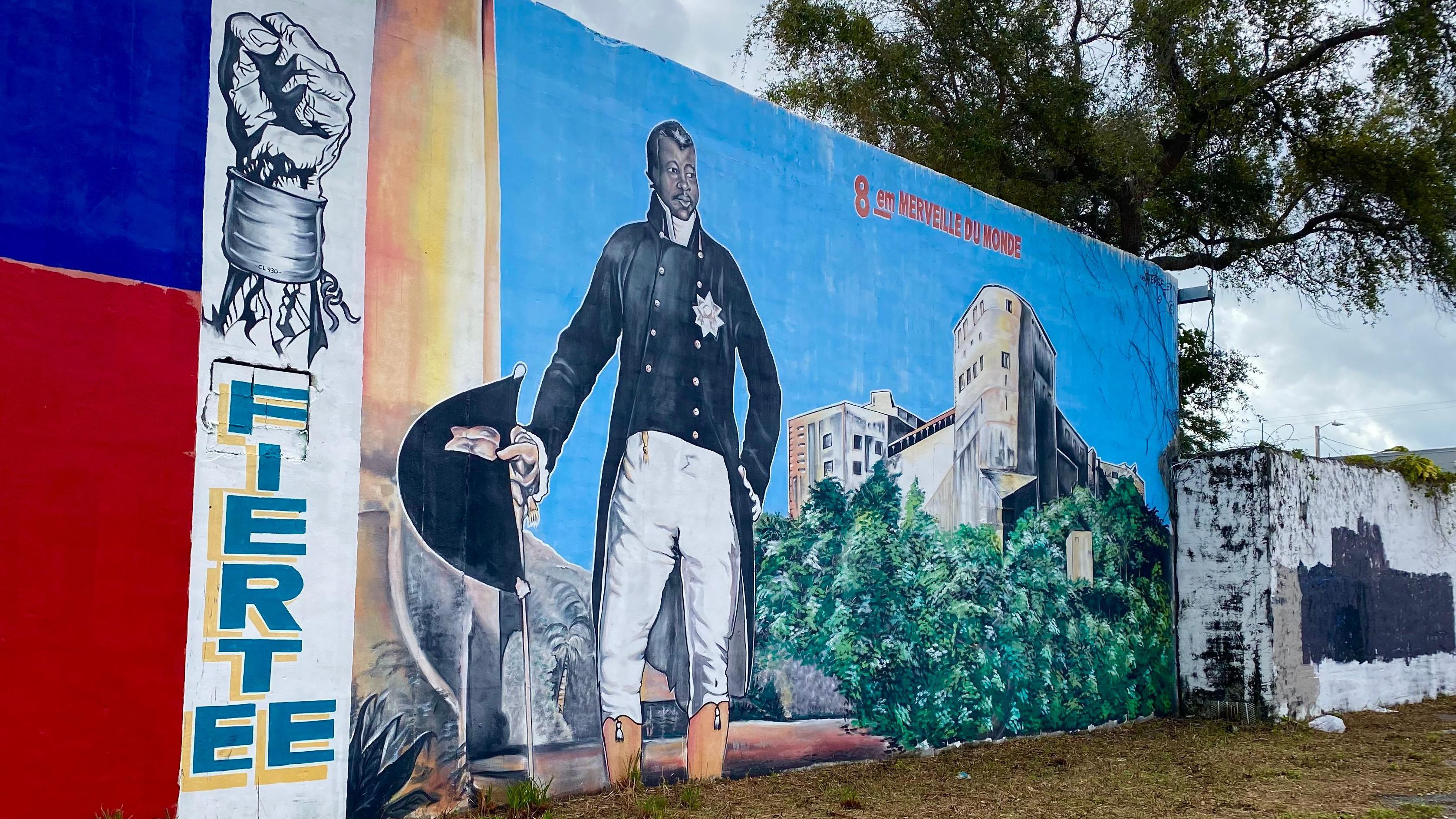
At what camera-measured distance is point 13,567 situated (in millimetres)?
5293

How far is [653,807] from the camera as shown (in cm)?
732

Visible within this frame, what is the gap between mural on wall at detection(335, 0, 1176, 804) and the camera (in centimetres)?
695

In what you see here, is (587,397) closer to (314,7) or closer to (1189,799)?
(314,7)

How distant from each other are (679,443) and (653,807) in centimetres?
249

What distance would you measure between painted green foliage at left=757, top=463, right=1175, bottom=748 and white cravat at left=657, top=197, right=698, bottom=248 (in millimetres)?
2211

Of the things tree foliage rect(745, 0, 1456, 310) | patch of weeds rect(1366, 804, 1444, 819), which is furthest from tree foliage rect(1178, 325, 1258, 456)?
patch of weeds rect(1366, 804, 1444, 819)

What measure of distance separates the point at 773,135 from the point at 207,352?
5016mm

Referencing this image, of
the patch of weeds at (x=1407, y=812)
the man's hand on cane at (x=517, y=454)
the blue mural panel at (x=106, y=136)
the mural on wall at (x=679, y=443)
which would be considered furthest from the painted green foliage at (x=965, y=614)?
the blue mural panel at (x=106, y=136)

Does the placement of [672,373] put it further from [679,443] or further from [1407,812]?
[1407,812]

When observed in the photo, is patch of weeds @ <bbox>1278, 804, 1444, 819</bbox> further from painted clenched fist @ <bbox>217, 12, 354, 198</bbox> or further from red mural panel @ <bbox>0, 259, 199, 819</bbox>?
painted clenched fist @ <bbox>217, 12, 354, 198</bbox>

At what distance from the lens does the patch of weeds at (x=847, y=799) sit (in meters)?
8.04

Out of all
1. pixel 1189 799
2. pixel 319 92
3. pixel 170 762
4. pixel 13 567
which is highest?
pixel 319 92

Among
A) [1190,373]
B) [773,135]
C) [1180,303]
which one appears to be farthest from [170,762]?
[1190,373]

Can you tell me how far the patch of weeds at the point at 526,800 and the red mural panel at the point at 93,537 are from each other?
75.5 inches
